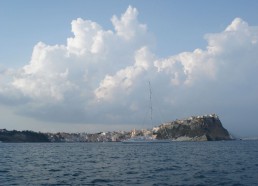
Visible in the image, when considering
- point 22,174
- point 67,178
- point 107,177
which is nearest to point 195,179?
point 107,177

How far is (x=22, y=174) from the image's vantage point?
52125 mm

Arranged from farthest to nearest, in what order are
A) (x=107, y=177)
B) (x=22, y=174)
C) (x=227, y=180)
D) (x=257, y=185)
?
(x=22, y=174) → (x=107, y=177) → (x=227, y=180) → (x=257, y=185)

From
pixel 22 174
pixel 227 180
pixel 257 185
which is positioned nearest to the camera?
pixel 257 185

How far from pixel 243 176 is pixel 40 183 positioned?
2707 cm

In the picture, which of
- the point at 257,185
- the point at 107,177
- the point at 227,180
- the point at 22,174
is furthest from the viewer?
the point at 22,174

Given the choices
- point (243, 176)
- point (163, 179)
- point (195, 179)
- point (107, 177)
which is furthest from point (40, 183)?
point (243, 176)

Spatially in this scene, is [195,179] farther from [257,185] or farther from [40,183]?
[40,183]

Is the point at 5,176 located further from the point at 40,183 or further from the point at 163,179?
the point at 163,179

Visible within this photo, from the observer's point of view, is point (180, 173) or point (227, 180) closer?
point (227, 180)

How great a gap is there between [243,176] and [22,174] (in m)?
31.6

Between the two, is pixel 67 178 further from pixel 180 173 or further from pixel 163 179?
pixel 180 173

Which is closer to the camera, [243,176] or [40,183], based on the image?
[40,183]

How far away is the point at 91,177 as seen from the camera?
48.3 m

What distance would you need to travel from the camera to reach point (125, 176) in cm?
4931
